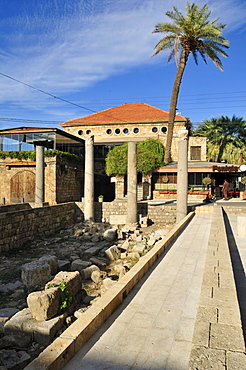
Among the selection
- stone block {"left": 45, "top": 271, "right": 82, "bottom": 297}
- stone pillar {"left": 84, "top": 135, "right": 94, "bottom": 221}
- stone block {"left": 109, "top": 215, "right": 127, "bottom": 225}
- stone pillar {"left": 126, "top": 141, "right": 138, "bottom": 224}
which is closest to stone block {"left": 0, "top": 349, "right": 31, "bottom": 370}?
stone block {"left": 45, "top": 271, "right": 82, "bottom": 297}

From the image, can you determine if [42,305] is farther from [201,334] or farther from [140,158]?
[140,158]

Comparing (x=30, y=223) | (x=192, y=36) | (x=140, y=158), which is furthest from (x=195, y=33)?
(x=30, y=223)

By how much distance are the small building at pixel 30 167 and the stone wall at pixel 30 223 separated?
444 cm

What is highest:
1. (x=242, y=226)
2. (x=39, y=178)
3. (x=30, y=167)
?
(x=30, y=167)

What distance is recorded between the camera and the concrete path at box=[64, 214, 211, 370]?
3.54 meters

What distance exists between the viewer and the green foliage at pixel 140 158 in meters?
28.2

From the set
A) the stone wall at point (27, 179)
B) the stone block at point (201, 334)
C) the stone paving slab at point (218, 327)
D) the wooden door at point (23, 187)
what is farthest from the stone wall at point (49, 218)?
the stone block at point (201, 334)

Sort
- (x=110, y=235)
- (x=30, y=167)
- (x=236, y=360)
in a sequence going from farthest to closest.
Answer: (x=30, y=167)
(x=110, y=235)
(x=236, y=360)

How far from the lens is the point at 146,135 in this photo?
33406 mm

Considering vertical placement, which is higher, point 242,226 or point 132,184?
point 132,184

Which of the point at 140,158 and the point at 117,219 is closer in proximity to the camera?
the point at 117,219

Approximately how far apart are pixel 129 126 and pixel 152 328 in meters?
30.8

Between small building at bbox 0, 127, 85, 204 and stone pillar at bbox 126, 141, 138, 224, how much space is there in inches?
300

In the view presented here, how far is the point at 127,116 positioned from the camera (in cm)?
3531
